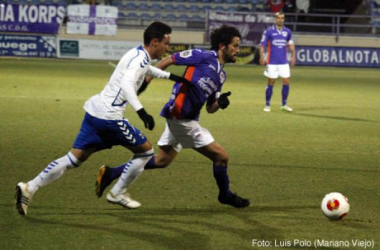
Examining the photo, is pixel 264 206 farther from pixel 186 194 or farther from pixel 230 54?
pixel 230 54

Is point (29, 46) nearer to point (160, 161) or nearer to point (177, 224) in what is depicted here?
point (160, 161)

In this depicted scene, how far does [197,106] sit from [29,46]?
24657mm

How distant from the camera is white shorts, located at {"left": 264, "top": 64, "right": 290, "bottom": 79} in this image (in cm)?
1655

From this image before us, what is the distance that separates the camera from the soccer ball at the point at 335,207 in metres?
6.77

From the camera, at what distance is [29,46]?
1211 inches

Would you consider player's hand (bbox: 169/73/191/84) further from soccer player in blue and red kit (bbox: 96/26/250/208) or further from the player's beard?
the player's beard

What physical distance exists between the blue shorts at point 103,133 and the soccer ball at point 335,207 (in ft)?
6.03

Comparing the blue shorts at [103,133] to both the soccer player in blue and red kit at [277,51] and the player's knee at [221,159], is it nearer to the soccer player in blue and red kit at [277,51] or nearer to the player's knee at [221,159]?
the player's knee at [221,159]

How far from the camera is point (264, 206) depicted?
7473 millimetres

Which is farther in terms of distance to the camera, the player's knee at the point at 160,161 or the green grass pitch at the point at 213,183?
the player's knee at the point at 160,161

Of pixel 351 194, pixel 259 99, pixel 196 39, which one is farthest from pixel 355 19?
pixel 351 194

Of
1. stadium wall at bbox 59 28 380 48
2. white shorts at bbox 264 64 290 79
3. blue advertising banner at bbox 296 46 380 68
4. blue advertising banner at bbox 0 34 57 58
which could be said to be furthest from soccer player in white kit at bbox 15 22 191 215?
blue advertising banner at bbox 296 46 380 68

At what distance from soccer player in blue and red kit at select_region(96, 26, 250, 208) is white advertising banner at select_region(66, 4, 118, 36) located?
2366 centimetres

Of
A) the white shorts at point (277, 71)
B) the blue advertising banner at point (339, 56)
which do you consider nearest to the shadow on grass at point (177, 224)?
the white shorts at point (277, 71)
